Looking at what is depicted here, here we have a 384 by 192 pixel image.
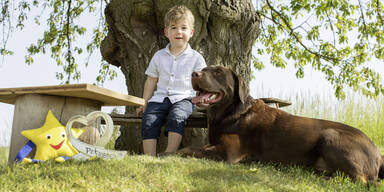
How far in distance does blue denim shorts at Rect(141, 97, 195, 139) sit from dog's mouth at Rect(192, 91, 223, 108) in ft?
1.80

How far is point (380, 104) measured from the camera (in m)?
11.6

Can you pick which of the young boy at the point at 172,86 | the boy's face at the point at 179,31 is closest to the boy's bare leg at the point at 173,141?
the young boy at the point at 172,86

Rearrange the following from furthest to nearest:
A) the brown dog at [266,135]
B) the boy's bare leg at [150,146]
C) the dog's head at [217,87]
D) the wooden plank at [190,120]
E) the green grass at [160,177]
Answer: the wooden plank at [190,120] < the boy's bare leg at [150,146] < the dog's head at [217,87] < the brown dog at [266,135] < the green grass at [160,177]

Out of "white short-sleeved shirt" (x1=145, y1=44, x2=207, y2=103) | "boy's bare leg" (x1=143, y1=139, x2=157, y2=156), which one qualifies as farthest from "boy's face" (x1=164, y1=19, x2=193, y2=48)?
"boy's bare leg" (x1=143, y1=139, x2=157, y2=156)

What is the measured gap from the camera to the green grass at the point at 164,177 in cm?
303

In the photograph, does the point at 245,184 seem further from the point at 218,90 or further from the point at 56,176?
the point at 56,176

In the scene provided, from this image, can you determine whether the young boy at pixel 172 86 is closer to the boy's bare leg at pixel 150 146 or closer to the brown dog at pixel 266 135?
the boy's bare leg at pixel 150 146

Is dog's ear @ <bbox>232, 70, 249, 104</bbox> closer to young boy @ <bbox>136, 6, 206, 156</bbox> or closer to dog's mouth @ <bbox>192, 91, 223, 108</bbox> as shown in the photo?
dog's mouth @ <bbox>192, 91, 223, 108</bbox>

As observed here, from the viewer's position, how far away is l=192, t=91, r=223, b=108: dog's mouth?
4234mm

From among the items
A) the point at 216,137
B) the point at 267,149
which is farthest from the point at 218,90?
the point at 267,149

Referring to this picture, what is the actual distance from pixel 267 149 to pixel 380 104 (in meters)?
9.20

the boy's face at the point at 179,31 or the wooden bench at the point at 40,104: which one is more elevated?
the boy's face at the point at 179,31

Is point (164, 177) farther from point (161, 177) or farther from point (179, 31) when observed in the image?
point (179, 31)

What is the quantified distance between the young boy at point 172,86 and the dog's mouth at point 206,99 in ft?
1.80
